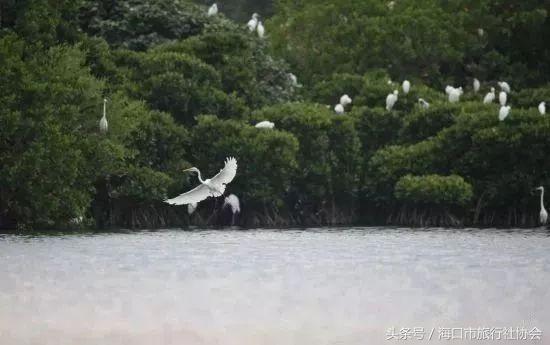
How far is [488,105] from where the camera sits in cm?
4675

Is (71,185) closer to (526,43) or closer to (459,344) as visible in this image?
(459,344)

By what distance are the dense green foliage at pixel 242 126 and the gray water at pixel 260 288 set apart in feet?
9.16

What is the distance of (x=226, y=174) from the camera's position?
1216 inches

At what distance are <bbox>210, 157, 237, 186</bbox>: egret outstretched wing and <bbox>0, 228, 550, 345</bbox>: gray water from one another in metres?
1.16

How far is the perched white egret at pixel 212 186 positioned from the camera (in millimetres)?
30672

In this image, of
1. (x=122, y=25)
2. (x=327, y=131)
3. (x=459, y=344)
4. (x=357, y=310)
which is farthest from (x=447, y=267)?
(x=122, y=25)

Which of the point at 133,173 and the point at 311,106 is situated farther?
the point at 311,106

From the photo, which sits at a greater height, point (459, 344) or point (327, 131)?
point (327, 131)

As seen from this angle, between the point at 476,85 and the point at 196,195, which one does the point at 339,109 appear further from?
the point at 196,195

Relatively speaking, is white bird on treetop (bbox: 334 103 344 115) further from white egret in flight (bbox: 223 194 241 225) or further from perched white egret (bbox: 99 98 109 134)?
perched white egret (bbox: 99 98 109 134)

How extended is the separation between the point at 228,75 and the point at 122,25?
12.9ft

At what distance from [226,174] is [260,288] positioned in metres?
9.53

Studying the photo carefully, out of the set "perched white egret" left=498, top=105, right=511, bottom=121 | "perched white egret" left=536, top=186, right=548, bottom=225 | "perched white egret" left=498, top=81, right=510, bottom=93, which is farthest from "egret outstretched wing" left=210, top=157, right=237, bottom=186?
"perched white egret" left=498, top=81, right=510, bottom=93

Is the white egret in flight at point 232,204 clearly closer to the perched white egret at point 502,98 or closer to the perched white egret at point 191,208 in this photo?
the perched white egret at point 191,208
